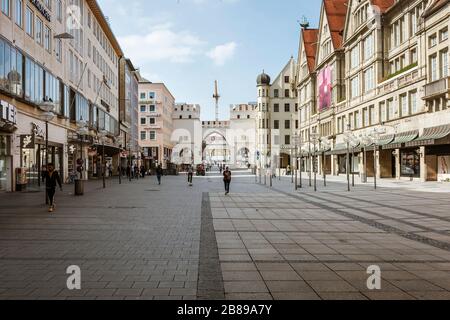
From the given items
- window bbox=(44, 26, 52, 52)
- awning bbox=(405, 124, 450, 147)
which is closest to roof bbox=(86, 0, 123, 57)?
window bbox=(44, 26, 52, 52)

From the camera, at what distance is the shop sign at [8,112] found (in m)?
23.5

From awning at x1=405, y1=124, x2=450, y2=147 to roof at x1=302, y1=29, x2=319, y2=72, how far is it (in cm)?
4365

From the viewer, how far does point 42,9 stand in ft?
105

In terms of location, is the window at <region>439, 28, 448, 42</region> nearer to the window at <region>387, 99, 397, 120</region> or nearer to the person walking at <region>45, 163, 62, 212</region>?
the window at <region>387, 99, 397, 120</region>

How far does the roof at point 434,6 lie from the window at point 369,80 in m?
13.2

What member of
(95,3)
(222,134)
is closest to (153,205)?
(95,3)

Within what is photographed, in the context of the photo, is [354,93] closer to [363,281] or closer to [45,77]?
[45,77]

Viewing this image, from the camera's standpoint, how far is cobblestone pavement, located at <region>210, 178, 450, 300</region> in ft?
19.9

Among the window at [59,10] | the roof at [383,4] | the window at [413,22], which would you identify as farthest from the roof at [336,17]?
the window at [59,10]

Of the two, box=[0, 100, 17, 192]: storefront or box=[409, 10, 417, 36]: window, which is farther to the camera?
box=[409, 10, 417, 36]: window

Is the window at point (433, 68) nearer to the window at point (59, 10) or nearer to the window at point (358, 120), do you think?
the window at point (358, 120)

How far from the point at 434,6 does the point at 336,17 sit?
32267 millimetres

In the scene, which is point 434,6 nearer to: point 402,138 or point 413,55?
point 413,55
